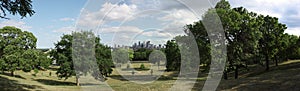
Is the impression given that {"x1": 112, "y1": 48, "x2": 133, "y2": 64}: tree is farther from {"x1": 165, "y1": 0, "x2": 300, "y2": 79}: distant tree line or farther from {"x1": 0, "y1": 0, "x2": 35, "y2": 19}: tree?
{"x1": 0, "y1": 0, "x2": 35, "y2": 19}: tree

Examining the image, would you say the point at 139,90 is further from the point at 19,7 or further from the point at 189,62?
the point at 189,62

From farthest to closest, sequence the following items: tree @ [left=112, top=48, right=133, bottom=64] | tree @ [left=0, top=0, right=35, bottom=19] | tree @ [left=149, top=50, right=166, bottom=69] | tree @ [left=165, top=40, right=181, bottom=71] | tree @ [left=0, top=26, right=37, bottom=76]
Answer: tree @ [left=149, top=50, right=166, bottom=69], tree @ [left=112, top=48, right=133, bottom=64], tree @ [left=165, top=40, right=181, bottom=71], tree @ [left=0, top=26, right=37, bottom=76], tree @ [left=0, top=0, right=35, bottom=19]

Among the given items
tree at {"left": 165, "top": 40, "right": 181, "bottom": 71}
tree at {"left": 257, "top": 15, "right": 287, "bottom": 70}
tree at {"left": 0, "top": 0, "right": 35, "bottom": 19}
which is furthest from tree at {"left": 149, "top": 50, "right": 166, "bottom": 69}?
tree at {"left": 0, "top": 0, "right": 35, "bottom": 19}

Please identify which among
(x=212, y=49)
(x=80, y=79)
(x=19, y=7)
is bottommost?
(x=80, y=79)

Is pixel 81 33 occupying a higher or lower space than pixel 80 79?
higher

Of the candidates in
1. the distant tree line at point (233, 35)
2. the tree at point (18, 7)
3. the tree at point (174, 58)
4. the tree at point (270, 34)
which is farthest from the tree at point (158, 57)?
the tree at point (18, 7)

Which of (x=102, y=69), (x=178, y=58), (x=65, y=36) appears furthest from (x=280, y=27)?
(x=65, y=36)

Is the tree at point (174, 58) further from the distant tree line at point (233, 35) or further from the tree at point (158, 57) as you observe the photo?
the distant tree line at point (233, 35)

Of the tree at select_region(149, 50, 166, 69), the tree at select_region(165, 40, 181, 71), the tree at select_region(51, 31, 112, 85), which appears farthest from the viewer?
the tree at select_region(149, 50, 166, 69)

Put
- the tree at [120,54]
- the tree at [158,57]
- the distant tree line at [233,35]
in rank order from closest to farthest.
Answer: the distant tree line at [233,35]
the tree at [120,54]
the tree at [158,57]

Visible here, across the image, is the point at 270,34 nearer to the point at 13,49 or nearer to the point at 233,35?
the point at 233,35

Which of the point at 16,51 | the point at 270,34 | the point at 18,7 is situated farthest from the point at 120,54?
the point at 18,7

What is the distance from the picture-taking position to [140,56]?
94875mm

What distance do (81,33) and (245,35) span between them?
26.0 metres
